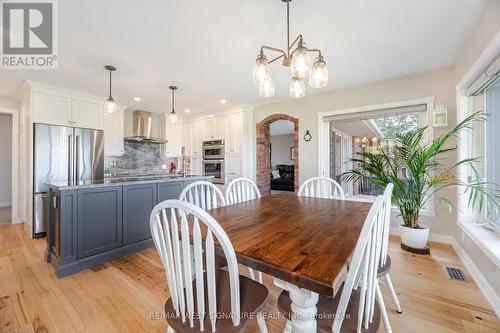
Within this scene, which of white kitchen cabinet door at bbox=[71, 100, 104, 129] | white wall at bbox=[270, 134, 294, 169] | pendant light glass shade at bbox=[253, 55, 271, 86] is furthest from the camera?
white wall at bbox=[270, 134, 294, 169]

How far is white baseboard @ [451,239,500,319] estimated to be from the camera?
159cm

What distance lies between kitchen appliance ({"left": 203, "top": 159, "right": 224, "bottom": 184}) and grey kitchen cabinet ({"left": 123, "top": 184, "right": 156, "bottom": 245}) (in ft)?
6.77

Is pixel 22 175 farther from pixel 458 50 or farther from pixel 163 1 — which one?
pixel 458 50

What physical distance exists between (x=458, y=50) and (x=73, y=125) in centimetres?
538

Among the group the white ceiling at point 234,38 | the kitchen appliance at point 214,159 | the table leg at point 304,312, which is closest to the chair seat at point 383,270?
the table leg at point 304,312

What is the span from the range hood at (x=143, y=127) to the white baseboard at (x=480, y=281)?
17.6ft

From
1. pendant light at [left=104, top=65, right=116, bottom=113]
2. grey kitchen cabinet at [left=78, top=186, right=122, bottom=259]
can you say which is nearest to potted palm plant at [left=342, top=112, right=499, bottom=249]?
grey kitchen cabinet at [left=78, top=186, right=122, bottom=259]

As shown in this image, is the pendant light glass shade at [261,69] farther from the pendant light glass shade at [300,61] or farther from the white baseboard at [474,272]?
the white baseboard at [474,272]

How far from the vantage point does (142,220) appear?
2.73 meters

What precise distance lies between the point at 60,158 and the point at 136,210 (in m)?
1.84

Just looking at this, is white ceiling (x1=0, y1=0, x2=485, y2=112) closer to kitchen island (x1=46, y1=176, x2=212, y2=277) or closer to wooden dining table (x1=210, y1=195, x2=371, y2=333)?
kitchen island (x1=46, y1=176, x2=212, y2=277)

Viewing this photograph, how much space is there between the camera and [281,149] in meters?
9.66

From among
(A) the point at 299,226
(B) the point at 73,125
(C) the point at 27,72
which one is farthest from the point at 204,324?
(B) the point at 73,125

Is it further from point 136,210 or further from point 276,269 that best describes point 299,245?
point 136,210
